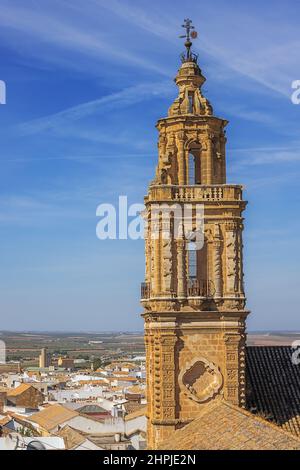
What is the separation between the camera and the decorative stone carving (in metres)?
23.5

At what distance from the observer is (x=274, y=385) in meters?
24.8

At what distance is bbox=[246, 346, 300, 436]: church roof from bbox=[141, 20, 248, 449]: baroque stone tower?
0.94 meters

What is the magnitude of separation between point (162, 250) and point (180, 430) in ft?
16.0

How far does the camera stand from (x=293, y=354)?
26.2 metres

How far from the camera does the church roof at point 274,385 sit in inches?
939

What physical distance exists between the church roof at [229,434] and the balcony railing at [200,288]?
9.88 ft

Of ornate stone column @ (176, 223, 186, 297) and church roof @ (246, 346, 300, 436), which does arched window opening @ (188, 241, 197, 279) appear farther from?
church roof @ (246, 346, 300, 436)

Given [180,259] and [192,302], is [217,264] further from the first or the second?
[192,302]

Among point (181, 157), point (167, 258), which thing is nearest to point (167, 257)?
point (167, 258)

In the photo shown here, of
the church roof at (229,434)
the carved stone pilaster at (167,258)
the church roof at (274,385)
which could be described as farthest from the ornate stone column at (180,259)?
the church roof at (274,385)
